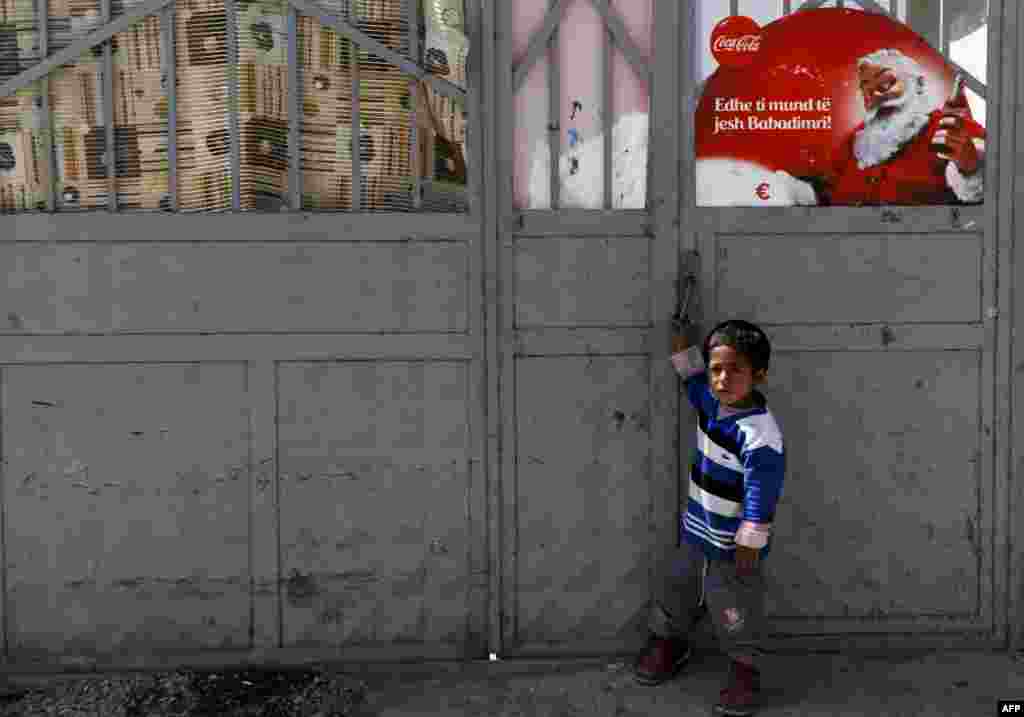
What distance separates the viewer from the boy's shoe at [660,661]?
3.42 m

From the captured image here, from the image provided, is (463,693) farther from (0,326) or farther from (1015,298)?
(1015,298)

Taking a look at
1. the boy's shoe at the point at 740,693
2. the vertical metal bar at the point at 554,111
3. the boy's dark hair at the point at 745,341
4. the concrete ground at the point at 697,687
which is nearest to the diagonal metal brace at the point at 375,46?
the vertical metal bar at the point at 554,111

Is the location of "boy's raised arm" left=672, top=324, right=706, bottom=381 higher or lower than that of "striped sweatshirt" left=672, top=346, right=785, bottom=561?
higher

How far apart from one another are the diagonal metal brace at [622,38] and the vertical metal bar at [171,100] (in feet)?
4.62

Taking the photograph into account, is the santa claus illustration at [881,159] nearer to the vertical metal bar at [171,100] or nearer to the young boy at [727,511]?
the young boy at [727,511]

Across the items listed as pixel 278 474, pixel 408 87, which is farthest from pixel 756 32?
pixel 278 474

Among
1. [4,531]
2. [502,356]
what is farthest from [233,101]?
[4,531]

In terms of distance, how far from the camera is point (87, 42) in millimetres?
3402

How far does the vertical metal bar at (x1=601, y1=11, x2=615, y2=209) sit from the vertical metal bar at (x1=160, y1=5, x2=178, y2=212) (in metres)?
1.43

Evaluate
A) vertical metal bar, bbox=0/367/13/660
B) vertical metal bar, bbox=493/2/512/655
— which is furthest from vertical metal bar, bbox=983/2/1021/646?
vertical metal bar, bbox=0/367/13/660

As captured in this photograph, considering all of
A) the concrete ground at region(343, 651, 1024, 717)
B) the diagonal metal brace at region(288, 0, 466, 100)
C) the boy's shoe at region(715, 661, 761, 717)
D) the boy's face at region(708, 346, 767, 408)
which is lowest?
the concrete ground at region(343, 651, 1024, 717)

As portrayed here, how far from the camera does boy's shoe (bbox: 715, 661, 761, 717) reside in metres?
3.22

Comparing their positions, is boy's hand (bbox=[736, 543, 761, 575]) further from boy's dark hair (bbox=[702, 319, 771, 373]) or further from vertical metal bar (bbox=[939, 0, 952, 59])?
vertical metal bar (bbox=[939, 0, 952, 59])

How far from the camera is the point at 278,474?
11.5 ft
